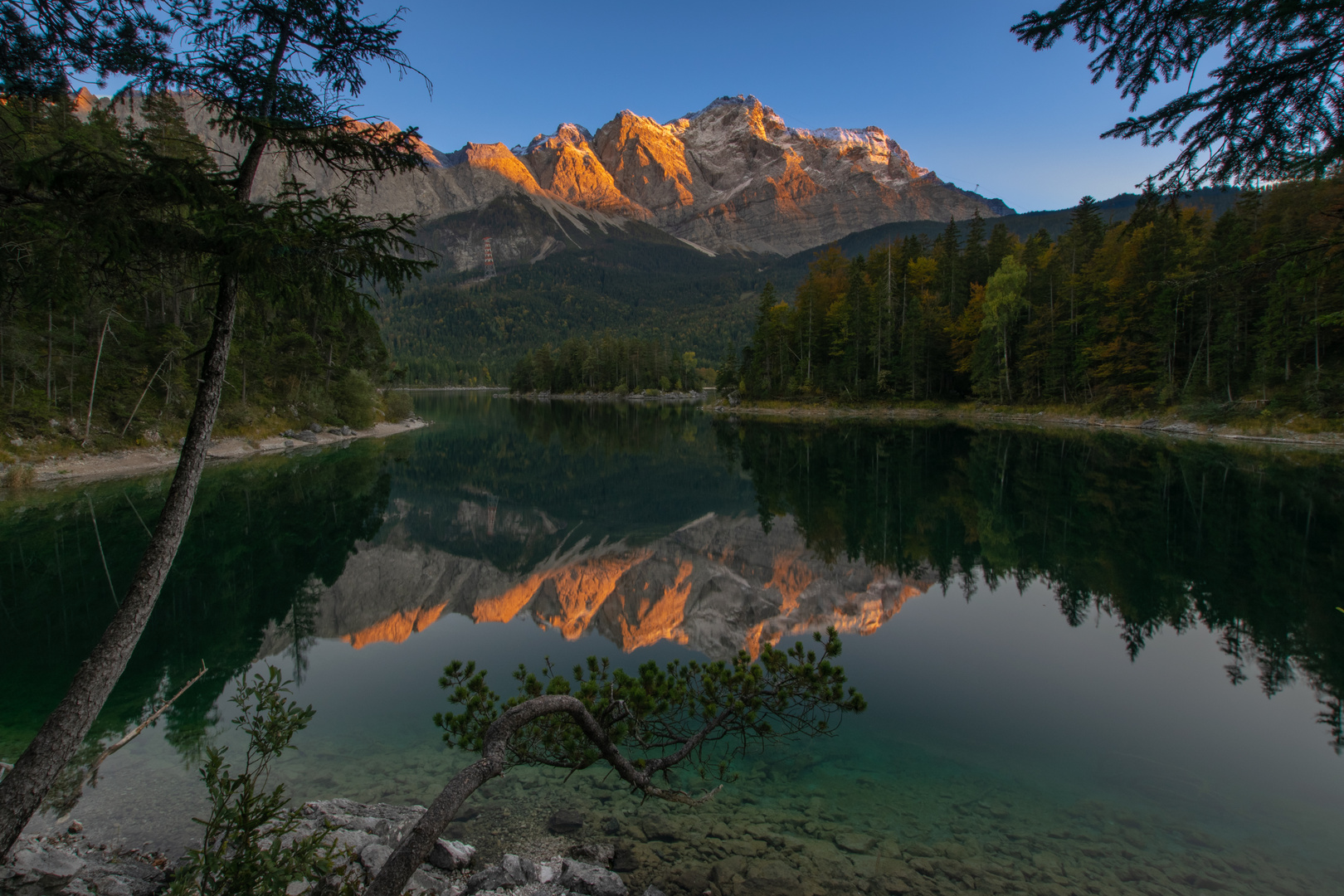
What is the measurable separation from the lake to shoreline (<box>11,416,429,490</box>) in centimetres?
290

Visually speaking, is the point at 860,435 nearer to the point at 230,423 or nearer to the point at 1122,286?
the point at 1122,286

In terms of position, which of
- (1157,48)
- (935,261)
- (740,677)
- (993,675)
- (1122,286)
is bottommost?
(993,675)

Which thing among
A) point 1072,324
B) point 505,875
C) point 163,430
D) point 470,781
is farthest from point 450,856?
point 1072,324

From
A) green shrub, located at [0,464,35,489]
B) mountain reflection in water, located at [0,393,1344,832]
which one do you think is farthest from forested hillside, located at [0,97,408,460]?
mountain reflection in water, located at [0,393,1344,832]

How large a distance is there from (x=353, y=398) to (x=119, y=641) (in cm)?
5282

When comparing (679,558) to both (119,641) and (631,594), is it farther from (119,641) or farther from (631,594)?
(119,641)

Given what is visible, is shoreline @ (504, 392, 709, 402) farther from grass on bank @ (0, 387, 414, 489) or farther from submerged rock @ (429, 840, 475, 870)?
submerged rock @ (429, 840, 475, 870)

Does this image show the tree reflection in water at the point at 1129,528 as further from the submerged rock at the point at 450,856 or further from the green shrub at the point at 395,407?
the green shrub at the point at 395,407

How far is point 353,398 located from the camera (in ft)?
172

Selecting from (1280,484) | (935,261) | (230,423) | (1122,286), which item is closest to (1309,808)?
(1280,484)

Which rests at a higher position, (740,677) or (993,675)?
(740,677)

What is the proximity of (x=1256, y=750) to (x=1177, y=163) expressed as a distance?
769cm

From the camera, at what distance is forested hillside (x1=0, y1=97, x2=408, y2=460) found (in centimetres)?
470

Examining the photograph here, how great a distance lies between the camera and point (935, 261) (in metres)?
68.8
